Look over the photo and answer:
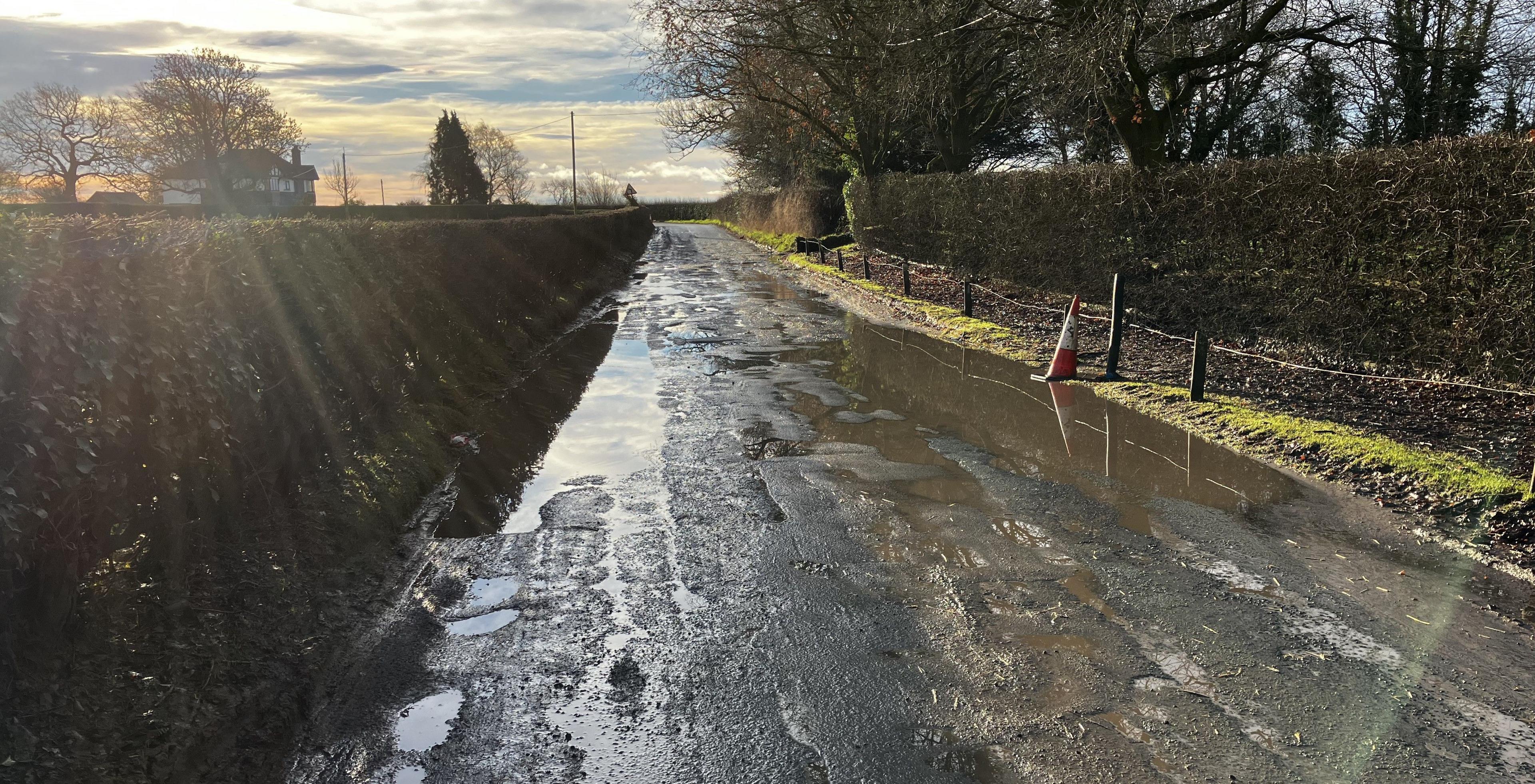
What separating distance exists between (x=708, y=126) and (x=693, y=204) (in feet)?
272

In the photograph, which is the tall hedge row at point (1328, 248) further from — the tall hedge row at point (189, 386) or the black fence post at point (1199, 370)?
the tall hedge row at point (189, 386)

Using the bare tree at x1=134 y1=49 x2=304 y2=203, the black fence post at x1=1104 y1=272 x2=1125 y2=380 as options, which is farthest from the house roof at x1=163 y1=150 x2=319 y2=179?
the black fence post at x1=1104 y1=272 x2=1125 y2=380

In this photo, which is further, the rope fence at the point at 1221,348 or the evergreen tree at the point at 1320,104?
the evergreen tree at the point at 1320,104

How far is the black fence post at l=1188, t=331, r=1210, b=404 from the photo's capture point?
8.84 metres

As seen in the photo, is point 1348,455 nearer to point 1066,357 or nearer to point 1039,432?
point 1039,432

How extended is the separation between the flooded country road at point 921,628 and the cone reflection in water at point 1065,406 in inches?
7.7

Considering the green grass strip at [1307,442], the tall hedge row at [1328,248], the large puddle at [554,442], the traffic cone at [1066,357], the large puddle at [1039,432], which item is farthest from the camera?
the traffic cone at [1066,357]

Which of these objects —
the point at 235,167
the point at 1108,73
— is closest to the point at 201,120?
the point at 235,167

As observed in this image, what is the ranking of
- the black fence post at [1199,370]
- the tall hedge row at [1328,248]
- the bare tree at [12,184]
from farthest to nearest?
the bare tree at [12,184] < the black fence post at [1199,370] < the tall hedge row at [1328,248]

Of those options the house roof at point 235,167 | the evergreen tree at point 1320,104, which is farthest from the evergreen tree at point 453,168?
the evergreen tree at point 1320,104

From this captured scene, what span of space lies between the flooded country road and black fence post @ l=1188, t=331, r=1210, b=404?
2.88 feet

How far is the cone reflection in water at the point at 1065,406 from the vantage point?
27.3 ft

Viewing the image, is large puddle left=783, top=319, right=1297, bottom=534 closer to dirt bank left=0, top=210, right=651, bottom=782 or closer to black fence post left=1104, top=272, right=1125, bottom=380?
black fence post left=1104, top=272, right=1125, bottom=380

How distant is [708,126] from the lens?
105ft
